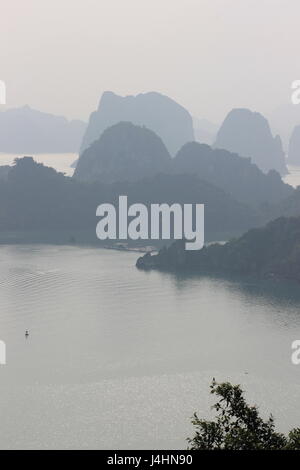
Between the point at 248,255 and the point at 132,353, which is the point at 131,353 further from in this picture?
the point at 248,255

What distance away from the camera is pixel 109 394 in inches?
2611

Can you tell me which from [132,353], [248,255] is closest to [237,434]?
[132,353]

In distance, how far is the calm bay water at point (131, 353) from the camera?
59344 millimetres

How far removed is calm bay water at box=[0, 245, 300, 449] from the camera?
59.3m

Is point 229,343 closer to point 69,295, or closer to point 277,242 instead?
point 69,295

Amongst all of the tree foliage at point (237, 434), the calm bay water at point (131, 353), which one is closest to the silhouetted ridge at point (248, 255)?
the calm bay water at point (131, 353)

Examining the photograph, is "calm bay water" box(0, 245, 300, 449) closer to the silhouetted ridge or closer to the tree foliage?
the silhouetted ridge

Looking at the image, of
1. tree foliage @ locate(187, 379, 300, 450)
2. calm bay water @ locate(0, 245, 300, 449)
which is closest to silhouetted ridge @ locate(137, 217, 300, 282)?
calm bay water @ locate(0, 245, 300, 449)

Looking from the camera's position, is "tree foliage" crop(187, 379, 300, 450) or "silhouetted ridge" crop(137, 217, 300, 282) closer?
"tree foliage" crop(187, 379, 300, 450)

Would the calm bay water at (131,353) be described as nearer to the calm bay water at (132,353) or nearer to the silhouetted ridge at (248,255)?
the calm bay water at (132,353)

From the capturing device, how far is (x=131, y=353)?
79.3m

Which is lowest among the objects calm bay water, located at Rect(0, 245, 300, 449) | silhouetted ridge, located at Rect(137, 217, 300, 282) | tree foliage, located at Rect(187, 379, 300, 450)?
calm bay water, located at Rect(0, 245, 300, 449)
